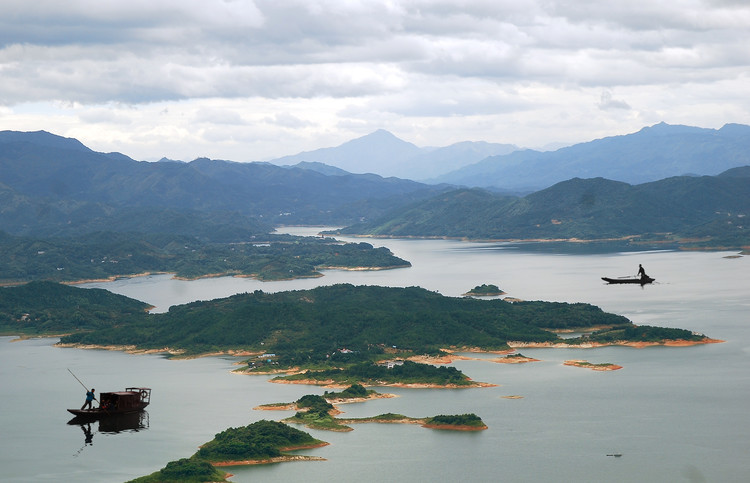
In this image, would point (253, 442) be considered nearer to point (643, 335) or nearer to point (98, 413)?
point (98, 413)

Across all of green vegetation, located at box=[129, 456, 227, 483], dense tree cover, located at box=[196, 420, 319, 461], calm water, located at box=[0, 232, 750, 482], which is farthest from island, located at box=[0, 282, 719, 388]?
green vegetation, located at box=[129, 456, 227, 483]

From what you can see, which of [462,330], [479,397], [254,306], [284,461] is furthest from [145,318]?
[284,461]

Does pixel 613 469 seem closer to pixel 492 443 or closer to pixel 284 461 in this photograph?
pixel 492 443

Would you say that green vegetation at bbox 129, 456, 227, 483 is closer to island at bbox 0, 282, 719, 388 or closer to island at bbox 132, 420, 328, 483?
island at bbox 132, 420, 328, 483

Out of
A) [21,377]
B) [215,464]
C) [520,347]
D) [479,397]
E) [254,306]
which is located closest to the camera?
[215,464]

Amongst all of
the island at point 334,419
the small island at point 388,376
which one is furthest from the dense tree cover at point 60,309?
the island at point 334,419

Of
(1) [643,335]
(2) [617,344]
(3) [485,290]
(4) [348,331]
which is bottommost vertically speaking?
(2) [617,344]

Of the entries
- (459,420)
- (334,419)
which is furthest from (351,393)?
(459,420)
